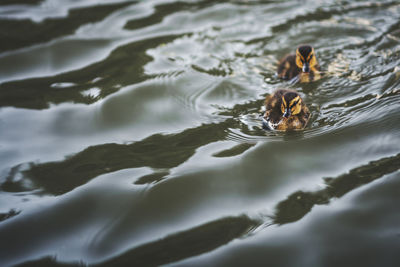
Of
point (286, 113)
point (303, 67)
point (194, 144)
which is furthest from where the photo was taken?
point (303, 67)

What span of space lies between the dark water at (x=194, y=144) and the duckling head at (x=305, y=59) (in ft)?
0.67

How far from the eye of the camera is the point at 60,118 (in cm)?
339

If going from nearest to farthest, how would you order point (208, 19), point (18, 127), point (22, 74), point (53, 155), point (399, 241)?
point (399, 241), point (53, 155), point (18, 127), point (22, 74), point (208, 19)

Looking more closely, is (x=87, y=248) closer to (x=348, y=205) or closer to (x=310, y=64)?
(x=348, y=205)

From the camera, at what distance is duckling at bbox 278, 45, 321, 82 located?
13.0 feet

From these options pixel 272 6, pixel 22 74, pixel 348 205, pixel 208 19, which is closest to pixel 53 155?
pixel 22 74

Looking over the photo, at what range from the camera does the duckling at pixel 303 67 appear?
395 centimetres

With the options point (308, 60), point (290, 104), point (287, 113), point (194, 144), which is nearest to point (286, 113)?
point (287, 113)

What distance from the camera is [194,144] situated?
9.71 feet

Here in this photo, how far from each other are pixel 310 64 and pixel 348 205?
2.05 m

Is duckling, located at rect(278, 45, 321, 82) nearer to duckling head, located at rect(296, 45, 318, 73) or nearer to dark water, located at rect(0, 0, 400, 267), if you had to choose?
duckling head, located at rect(296, 45, 318, 73)

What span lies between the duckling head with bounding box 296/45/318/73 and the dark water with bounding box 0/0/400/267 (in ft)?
0.67

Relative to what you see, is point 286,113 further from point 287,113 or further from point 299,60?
point 299,60

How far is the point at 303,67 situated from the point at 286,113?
3.17ft
